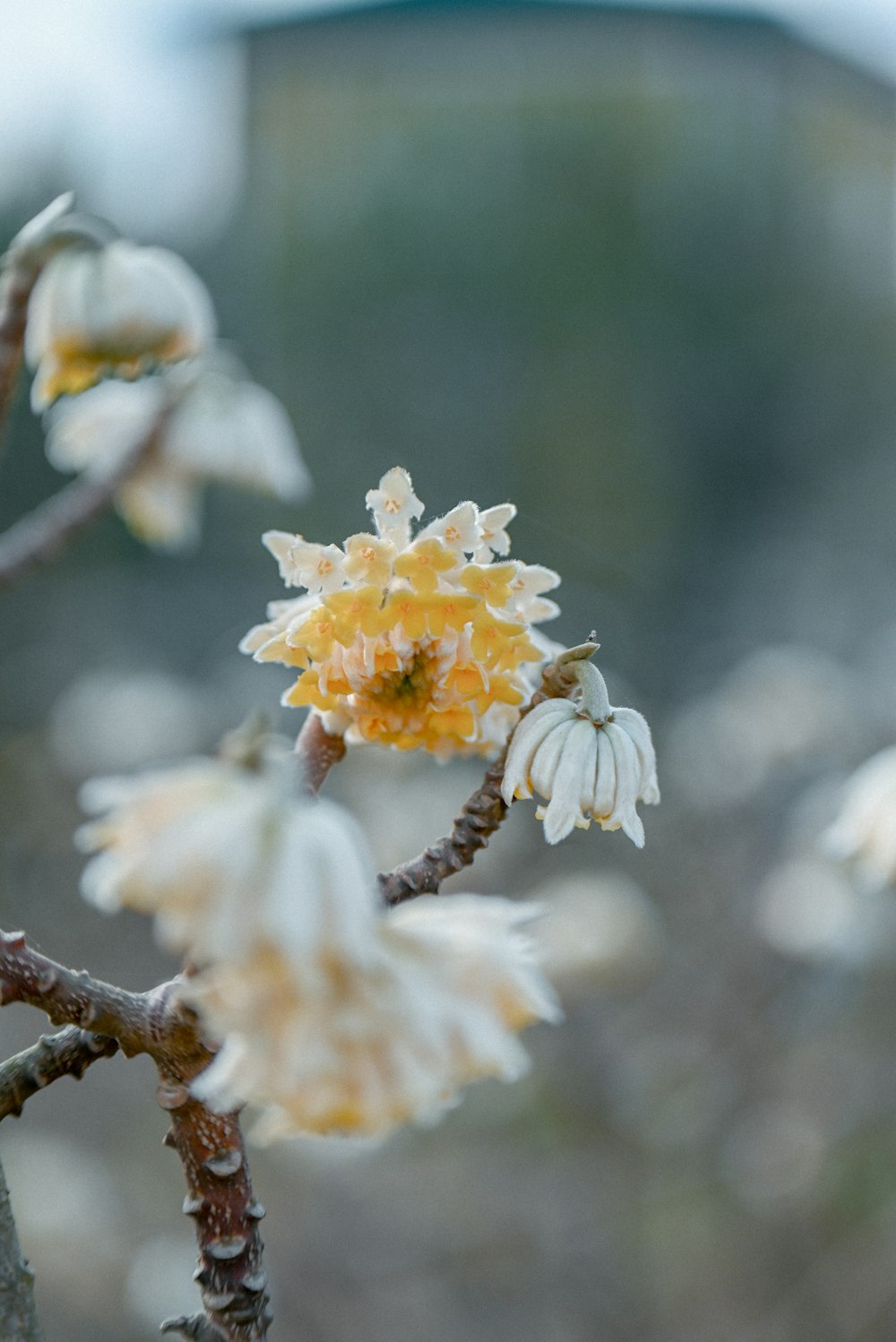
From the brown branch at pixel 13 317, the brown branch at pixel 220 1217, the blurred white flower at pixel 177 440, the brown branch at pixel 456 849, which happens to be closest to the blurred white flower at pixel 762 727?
the blurred white flower at pixel 177 440

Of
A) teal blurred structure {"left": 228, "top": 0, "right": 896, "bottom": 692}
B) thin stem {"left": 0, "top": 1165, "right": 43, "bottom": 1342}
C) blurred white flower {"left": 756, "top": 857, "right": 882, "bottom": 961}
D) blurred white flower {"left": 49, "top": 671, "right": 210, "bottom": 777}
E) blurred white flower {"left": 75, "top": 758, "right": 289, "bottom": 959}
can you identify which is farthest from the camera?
teal blurred structure {"left": 228, "top": 0, "right": 896, "bottom": 692}

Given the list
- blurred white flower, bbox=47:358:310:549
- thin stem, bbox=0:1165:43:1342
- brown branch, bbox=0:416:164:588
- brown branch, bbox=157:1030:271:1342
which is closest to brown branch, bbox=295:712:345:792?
brown branch, bbox=157:1030:271:1342

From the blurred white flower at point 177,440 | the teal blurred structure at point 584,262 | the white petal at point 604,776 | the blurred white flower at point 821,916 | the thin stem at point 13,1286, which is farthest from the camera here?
the teal blurred structure at point 584,262

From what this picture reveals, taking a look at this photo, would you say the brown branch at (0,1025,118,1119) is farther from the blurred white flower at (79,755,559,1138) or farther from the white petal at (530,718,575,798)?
the white petal at (530,718,575,798)

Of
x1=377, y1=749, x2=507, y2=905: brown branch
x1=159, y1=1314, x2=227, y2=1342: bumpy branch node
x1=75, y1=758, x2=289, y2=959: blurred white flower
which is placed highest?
x1=377, y1=749, x2=507, y2=905: brown branch

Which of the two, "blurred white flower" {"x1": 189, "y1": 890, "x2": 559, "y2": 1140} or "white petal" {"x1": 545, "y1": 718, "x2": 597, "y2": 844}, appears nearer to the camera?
"blurred white flower" {"x1": 189, "y1": 890, "x2": 559, "y2": 1140}

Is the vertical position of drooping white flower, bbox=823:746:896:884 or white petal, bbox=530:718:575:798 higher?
drooping white flower, bbox=823:746:896:884

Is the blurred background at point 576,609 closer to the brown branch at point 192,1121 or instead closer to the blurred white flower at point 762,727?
the blurred white flower at point 762,727
